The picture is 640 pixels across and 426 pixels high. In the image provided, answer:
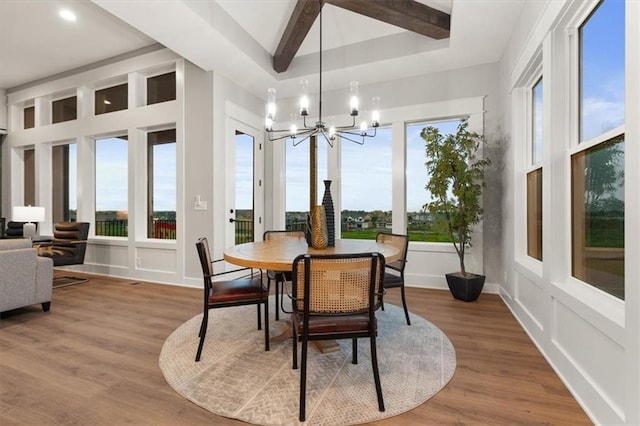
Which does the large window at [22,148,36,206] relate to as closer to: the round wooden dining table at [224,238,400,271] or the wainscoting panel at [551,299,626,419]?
the round wooden dining table at [224,238,400,271]

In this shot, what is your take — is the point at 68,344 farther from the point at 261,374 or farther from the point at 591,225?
the point at 591,225

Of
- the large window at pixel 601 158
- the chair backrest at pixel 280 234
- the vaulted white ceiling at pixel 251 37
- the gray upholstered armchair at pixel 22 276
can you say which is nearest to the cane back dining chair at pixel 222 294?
the chair backrest at pixel 280 234

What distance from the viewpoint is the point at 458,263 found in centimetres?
413

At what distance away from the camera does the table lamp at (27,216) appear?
184 inches

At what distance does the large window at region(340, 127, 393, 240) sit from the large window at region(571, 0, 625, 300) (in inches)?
104

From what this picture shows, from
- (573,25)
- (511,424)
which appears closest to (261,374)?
(511,424)

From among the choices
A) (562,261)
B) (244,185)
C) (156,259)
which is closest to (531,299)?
(562,261)

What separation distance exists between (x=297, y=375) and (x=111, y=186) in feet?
16.7

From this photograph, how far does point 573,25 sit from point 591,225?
1345mm

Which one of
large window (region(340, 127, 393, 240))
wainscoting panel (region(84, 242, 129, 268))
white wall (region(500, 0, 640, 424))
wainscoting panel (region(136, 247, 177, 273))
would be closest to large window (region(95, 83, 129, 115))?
wainscoting panel (region(84, 242, 129, 268))

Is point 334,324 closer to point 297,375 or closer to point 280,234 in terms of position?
point 297,375

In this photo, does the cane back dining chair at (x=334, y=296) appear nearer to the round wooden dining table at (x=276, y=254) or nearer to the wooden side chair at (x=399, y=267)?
the round wooden dining table at (x=276, y=254)

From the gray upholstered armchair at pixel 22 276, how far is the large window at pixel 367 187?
371 cm

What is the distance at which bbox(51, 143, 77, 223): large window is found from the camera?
5916 millimetres
